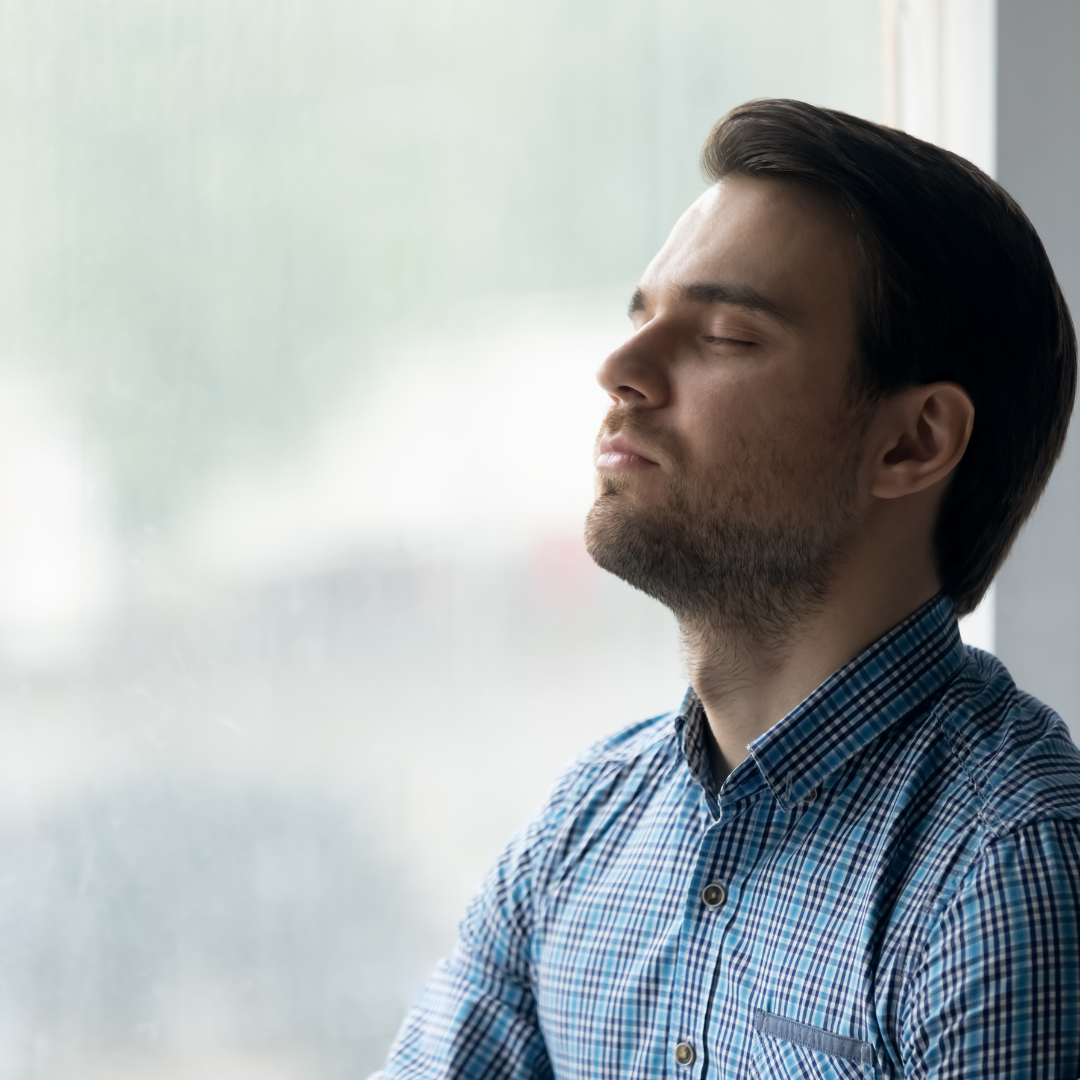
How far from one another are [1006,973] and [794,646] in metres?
0.34

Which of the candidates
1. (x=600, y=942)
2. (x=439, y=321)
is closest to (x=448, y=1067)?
(x=600, y=942)

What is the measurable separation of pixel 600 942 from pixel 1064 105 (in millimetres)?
1168

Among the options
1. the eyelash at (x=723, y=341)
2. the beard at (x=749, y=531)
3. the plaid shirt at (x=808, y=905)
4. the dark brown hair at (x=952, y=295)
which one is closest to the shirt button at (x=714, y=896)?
the plaid shirt at (x=808, y=905)

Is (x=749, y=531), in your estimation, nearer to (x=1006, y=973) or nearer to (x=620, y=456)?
(x=620, y=456)

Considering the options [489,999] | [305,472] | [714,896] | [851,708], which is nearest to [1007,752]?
[851,708]

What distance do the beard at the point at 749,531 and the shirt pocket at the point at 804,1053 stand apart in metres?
0.33

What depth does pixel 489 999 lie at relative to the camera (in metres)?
1.13

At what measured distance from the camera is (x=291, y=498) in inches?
50.1

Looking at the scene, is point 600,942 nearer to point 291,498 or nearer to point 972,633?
point 291,498

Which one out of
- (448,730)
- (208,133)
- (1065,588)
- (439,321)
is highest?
(208,133)

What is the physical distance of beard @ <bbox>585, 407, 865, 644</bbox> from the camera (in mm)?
1022

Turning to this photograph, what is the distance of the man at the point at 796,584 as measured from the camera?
94cm

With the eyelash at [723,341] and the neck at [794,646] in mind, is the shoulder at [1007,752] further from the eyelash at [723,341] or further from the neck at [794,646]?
the eyelash at [723,341]

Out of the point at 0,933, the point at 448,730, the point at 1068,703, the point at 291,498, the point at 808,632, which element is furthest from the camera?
the point at 1068,703
